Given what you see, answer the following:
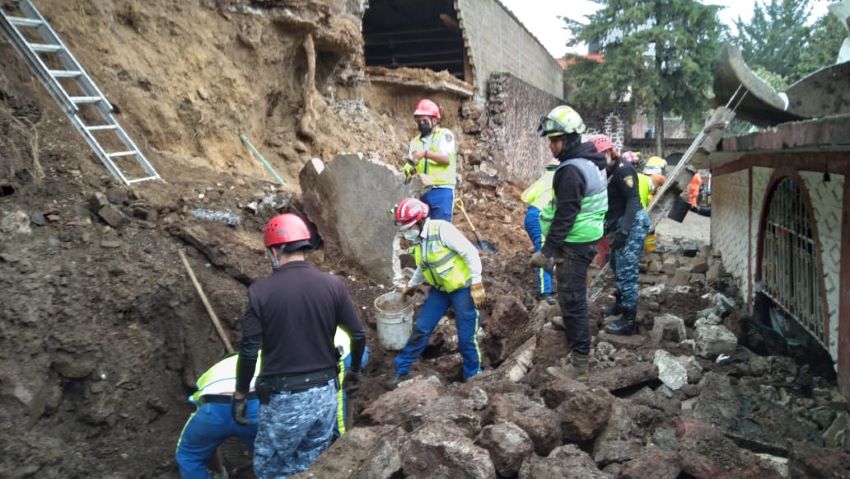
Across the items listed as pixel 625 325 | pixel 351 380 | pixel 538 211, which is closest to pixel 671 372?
pixel 625 325

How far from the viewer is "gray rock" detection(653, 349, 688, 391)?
4.22m

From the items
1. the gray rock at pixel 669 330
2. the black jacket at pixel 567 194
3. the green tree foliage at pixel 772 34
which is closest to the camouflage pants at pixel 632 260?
the gray rock at pixel 669 330

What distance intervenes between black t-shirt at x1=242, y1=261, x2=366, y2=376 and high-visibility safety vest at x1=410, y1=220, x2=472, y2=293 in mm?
1405

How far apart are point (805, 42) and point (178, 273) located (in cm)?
3819

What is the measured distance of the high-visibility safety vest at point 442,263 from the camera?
459 cm

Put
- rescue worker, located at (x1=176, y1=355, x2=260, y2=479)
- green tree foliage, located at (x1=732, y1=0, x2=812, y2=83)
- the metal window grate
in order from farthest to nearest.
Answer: green tree foliage, located at (x1=732, y1=0, x2=812, y2=83) → the metal window grate → rescue worker, located at (x1=176, y1=355, x2=260, y2=479)

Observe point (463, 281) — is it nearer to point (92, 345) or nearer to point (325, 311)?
point (325, 311)

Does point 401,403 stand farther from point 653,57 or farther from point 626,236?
point 653,57

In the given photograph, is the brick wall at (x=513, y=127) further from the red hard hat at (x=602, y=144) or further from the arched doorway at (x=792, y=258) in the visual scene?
the arched doorway at (x=792, y=258)

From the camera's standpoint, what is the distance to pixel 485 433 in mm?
3156

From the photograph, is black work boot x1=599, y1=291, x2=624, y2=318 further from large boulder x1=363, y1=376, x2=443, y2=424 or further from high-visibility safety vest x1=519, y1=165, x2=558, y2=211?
large boulder x1=363, y1=376, x2=443, y2=424

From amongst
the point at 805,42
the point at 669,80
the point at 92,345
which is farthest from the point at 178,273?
the point at 805,42

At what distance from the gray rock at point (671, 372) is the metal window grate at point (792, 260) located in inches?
42.4

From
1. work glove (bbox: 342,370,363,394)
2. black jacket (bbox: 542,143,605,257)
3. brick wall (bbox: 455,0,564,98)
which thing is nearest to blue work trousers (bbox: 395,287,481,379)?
black jacket (bbox: 542,143,605,257)
